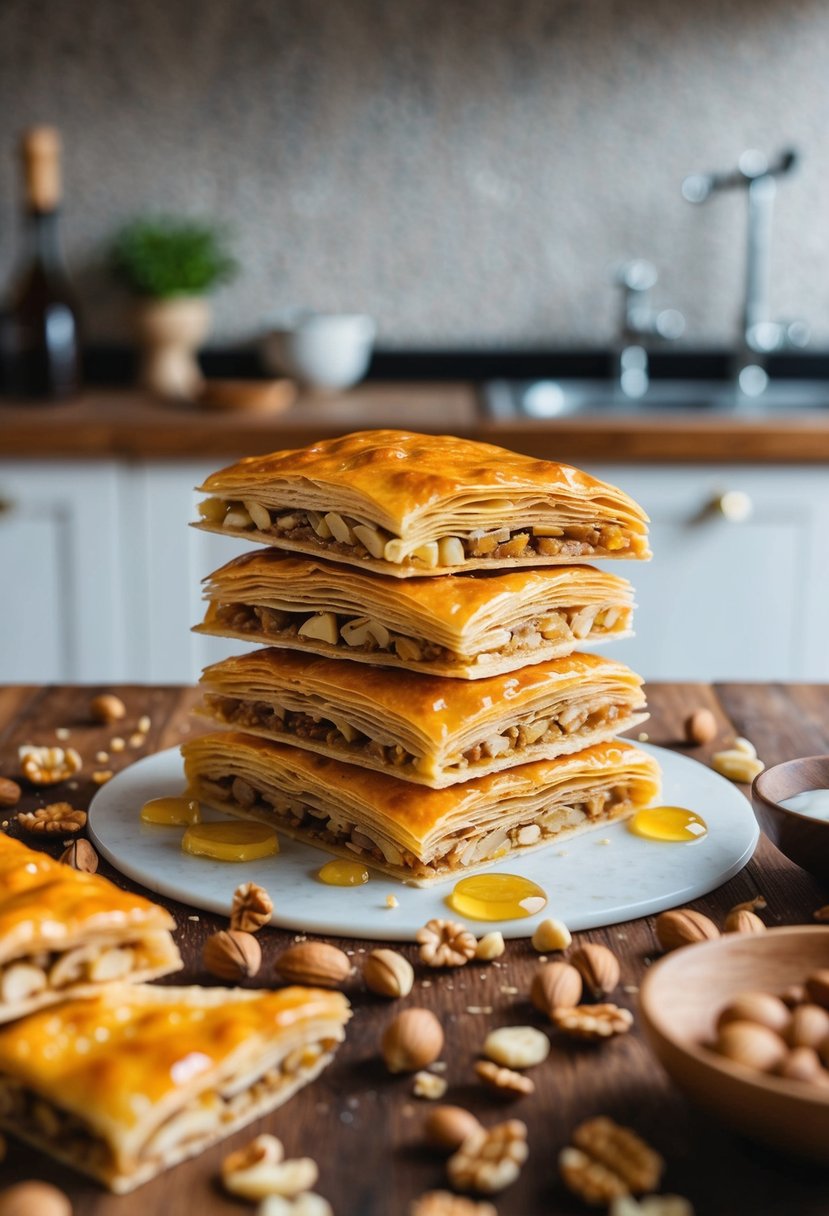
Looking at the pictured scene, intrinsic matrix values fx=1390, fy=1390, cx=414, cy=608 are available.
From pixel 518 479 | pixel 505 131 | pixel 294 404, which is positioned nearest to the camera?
pixel 518 479

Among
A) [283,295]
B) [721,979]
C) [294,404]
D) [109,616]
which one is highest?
[283,295]

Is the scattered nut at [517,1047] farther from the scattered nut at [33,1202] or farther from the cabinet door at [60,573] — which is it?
the cabinet door at [60,573]

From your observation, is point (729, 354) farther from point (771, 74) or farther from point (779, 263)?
point (771, 74)

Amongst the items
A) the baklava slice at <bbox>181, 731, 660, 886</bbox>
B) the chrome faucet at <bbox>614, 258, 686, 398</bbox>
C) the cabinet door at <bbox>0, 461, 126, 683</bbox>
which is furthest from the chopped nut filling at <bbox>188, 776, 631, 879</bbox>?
the chrome faucet at <bbox>614, 258, 686, 398</bbox>

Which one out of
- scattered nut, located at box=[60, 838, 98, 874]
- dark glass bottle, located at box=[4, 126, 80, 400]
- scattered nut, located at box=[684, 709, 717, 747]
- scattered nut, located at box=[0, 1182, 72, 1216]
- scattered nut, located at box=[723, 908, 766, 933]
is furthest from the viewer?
dark glass bottle, located at box=[4, 126, 80, 400]

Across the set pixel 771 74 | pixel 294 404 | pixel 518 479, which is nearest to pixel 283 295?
pixel 294 404

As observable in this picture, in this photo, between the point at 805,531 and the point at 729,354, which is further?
the point at 729,354

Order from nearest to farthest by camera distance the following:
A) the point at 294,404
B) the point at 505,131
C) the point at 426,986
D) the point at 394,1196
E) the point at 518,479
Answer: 1. the point at 394,1196
2. the point at 426,986
3. the point at 518,479
4. the point at 294,404
5. the point at 505,131

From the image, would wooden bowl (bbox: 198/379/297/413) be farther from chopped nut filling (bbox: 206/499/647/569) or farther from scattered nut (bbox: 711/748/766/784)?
scattered nut (bbox: 711/748/766/784)
